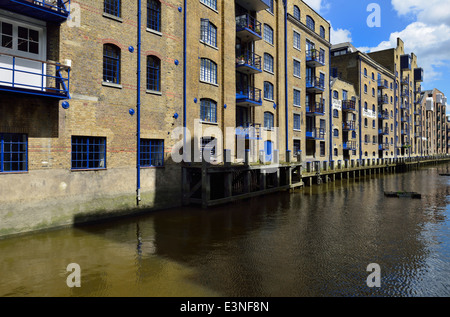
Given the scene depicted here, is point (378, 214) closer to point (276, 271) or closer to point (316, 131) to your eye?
point (276, 271)

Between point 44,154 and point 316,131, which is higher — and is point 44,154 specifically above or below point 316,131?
below

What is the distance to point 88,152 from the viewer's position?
11945 mm

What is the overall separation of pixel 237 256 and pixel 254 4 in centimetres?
1954

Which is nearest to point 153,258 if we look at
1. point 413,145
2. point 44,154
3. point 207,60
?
point 44,154

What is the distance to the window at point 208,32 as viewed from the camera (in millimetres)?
17797

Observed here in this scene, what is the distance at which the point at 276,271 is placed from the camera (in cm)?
695

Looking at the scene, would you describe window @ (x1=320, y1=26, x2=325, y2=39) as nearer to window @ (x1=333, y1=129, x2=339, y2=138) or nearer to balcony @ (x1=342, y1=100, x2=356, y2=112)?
balcony @ (x1=342, y1=100, x2=356, y2=112)

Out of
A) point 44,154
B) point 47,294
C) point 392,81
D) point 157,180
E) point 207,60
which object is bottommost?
point 47,294

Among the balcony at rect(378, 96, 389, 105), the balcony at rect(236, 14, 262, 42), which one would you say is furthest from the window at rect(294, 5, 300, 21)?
the balcony at rect(378, 96, 389, 105)

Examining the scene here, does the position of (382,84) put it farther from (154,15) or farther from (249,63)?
(154,15)

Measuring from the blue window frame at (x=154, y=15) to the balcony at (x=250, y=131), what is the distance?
876 cm

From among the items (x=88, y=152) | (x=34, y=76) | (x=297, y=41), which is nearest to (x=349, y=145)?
(x=297, y=41)

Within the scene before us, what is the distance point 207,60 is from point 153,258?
1358 centimetres

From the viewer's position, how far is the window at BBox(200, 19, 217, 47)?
58.4 ft
